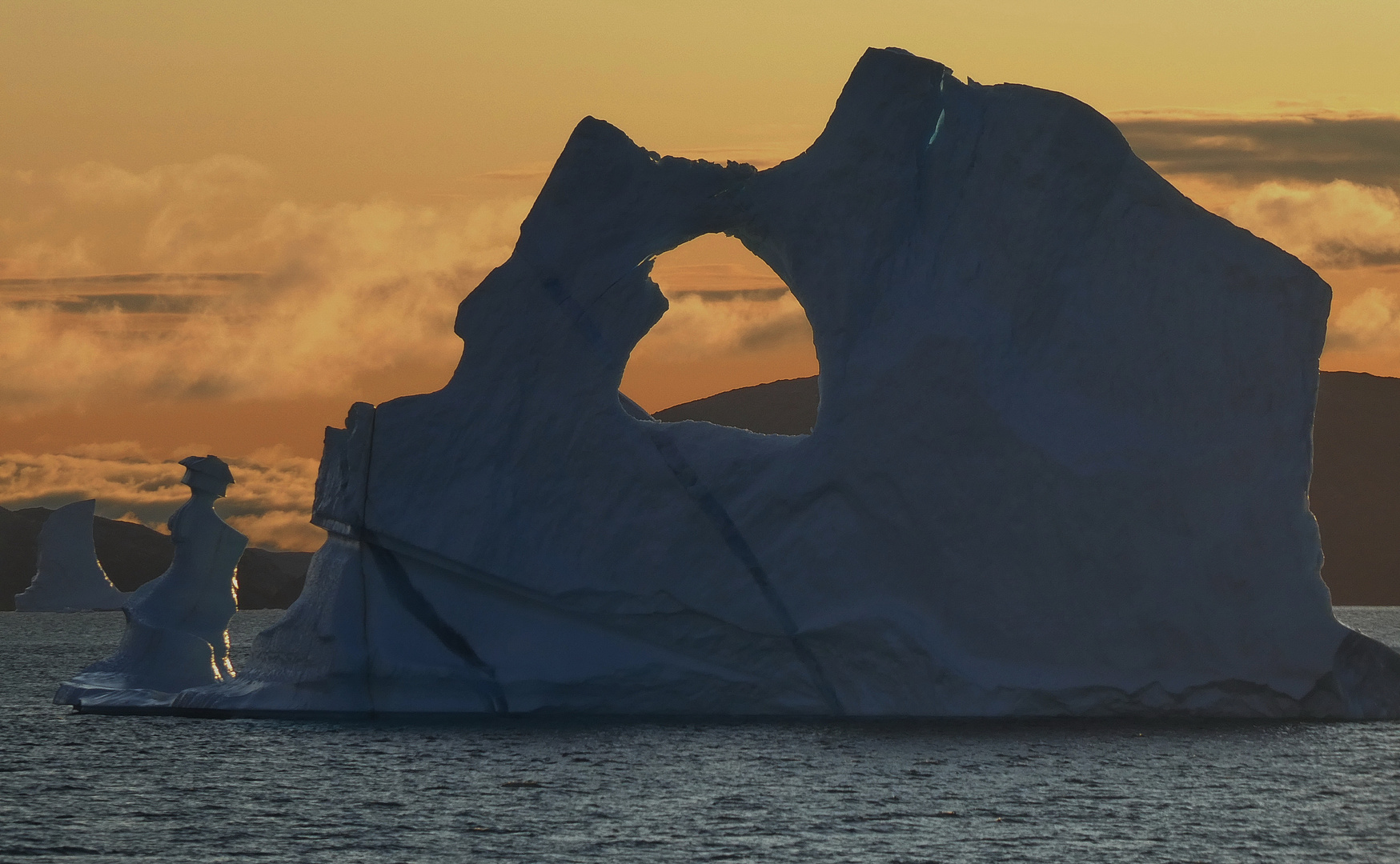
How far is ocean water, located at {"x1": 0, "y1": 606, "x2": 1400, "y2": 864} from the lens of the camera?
1327 cm

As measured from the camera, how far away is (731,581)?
748 inches

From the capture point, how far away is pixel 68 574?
60156mm

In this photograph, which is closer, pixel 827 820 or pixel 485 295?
pixel 827 820

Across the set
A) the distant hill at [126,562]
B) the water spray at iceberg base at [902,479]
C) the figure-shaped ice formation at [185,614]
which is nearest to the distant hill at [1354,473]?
the distant hill at [126,562]

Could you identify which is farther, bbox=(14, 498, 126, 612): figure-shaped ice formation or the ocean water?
bbox=(14, 498, 126, 612): figure-shaped ice formation

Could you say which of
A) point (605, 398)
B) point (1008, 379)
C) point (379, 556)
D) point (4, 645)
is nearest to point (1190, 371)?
point (1008, 379)

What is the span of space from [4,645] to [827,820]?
132 feet

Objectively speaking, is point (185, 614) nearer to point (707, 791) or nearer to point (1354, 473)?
point (707, 791)

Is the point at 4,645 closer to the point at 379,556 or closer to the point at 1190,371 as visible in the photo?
the point at 379,556

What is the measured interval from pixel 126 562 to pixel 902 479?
8824 centimetres

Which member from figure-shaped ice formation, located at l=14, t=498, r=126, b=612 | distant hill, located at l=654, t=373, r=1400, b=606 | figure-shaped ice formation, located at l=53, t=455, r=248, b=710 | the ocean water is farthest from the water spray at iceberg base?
distant hill, located at l=654, t=373, r=1400, b=606

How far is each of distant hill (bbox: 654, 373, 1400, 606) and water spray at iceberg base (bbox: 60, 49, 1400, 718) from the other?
243 ft

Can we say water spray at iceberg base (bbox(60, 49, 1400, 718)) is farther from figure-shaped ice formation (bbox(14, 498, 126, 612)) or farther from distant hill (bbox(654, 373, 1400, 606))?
distant hill (bbox(654, 373, 1400, 606))

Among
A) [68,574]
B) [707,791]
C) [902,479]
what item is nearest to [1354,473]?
[68,574]
